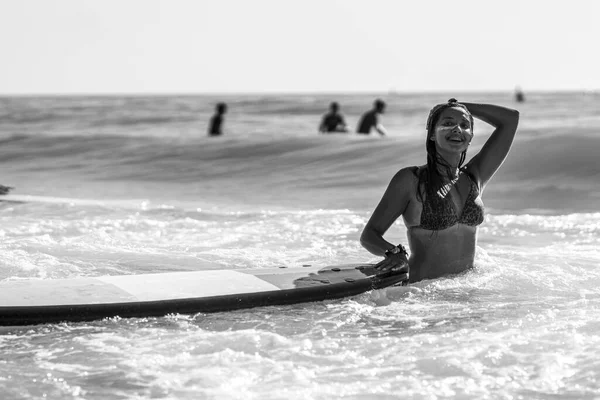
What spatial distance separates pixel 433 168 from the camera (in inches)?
193

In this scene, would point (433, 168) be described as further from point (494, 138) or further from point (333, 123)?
point (333, 123)

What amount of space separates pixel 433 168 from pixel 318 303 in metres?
1.01

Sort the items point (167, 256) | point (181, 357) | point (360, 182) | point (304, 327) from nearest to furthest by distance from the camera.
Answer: point (181, 357), point (304, 327), point (167, 256), point (360, 182)

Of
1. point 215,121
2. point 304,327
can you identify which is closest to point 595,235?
point 304,327

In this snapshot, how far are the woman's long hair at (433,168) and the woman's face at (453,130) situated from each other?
4 cm

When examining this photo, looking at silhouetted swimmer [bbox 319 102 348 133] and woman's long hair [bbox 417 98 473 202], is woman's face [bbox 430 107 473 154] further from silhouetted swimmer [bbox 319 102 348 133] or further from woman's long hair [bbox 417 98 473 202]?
silhouetted swimmer [bbox 319 102 348 133]

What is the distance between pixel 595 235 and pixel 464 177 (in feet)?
12.3

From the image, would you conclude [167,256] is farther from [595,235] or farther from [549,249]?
[595,235]

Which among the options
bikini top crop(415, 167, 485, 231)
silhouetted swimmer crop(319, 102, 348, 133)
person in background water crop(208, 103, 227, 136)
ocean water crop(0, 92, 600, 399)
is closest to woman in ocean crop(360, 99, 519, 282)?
bikini top crop(415, 167, 485, 231)

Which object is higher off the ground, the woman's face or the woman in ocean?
the woman's face

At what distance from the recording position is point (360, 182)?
13617 millimetres

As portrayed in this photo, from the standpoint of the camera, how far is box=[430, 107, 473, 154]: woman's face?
190 inches

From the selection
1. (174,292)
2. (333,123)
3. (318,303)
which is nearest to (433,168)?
(318,303)

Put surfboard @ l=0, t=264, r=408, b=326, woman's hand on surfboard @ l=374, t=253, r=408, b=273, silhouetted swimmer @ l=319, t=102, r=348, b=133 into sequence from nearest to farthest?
surfboard @ l=0, t=264, r=408, b=326 → woman's hand on surfboard @ l=374, t=253, r=408, b=273 → silhouetted swimmer @ l=319, t=102, r=348, b=133
